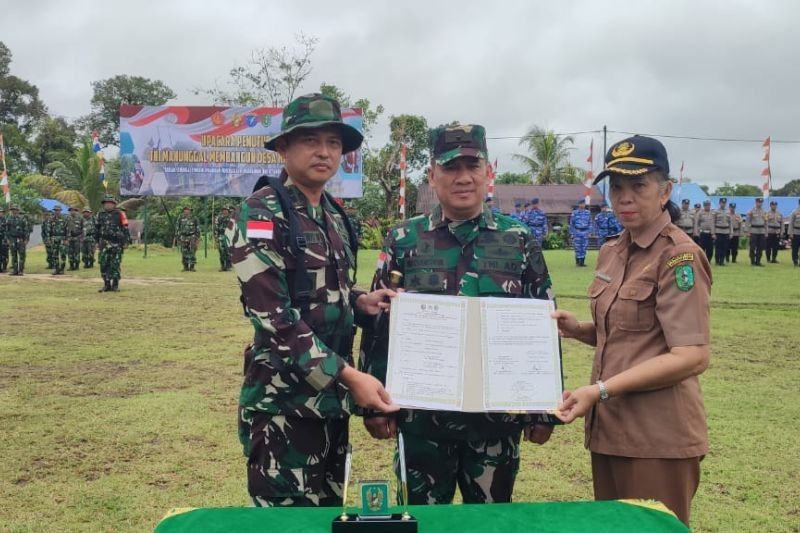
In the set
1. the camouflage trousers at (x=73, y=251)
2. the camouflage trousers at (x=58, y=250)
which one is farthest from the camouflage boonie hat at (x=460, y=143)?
the camouflage trousers at (x=73, y=251)

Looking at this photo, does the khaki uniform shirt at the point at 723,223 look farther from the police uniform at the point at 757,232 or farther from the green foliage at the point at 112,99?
the green foliage at the point at 112,99

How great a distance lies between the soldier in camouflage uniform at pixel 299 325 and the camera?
6.23ft

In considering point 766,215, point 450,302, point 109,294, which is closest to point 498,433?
point 450,302

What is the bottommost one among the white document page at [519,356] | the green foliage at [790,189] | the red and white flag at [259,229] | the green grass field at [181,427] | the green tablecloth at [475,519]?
the green grass field at [181,427]

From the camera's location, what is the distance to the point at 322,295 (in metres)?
2.09

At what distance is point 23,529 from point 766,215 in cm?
1950

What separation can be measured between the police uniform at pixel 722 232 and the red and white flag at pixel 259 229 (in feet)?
60.7

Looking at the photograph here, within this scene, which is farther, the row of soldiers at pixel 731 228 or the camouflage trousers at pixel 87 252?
the camouflage trousers at pixel 87 252

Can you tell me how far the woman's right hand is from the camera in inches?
80.4

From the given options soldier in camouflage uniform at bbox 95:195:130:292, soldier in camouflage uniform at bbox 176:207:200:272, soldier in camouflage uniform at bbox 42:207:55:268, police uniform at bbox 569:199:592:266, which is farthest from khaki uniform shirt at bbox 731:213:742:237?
soldier in camouflage uniform at bbox 42:207:55:268

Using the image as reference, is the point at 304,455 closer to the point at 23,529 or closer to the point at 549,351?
the point at 549,351

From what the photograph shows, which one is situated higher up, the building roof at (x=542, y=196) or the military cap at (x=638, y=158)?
the building roof at (x=542, y=196)

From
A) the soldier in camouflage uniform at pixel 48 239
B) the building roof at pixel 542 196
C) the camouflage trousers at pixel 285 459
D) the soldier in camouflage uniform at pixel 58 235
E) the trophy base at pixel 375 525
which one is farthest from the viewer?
the building roof at pixel 542 196

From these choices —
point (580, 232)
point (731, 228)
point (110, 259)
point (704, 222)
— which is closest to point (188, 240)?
point (110, 259)
